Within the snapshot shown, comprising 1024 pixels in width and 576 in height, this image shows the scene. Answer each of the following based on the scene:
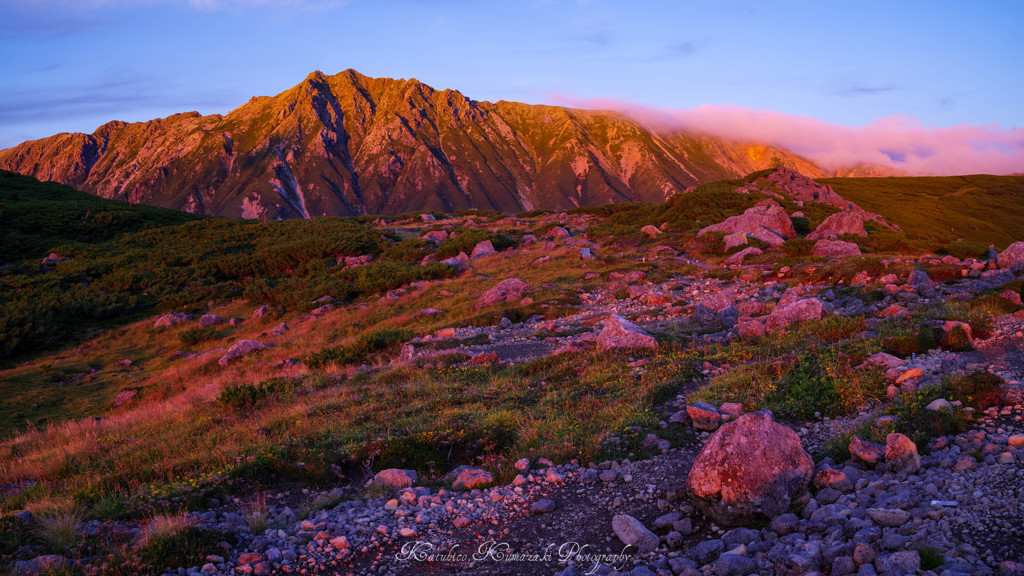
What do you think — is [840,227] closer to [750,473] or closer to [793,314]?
[793,314]

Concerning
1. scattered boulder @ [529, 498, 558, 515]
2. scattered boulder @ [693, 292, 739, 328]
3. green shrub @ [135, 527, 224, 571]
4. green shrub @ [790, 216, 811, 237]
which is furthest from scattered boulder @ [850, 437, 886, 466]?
green shrub @ [790, 216, 811, 237]

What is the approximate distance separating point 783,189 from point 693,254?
30982 mm

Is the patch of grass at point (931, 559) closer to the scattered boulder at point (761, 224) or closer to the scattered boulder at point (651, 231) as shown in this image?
the scattered boulder at point (761, 224)

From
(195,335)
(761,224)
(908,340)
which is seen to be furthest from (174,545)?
(761,224)

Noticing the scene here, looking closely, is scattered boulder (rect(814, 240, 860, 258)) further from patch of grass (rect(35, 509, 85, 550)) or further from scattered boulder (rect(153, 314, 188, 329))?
scattered boulder (rect(153, 314, 188, 329))

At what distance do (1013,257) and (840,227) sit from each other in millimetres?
15863

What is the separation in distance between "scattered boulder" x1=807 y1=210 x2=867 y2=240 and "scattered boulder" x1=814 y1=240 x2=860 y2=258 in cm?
543

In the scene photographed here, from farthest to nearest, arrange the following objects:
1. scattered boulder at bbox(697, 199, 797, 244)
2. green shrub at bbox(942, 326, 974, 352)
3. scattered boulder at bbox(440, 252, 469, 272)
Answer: scattered boulder at bbox(697, 199, 797, 244)
scattered boulder at bbox(440, 252, 469, 272)
green shrub at bbox(942, 326, 974, 352)

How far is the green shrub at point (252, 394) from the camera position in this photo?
12.3 metres

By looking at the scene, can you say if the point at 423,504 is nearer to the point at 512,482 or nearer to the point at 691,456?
the point at 512,482

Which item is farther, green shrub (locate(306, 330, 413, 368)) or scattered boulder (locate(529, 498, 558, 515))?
green shrub (locate(306, 330, 413, 368))

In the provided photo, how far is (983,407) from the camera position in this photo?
704cm

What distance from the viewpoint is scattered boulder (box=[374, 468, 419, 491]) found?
742 centimetres

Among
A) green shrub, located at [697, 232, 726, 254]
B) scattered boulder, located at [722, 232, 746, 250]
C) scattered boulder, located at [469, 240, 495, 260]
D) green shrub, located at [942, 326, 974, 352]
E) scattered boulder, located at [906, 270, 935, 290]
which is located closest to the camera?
green shrub, located at [942, 326, 974, 352]
